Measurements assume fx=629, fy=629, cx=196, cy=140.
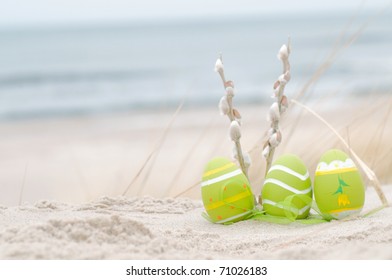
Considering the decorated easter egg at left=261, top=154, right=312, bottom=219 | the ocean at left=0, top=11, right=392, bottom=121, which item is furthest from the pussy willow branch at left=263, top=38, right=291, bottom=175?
the ocean at left=0, top=11, right=392, bottom=121

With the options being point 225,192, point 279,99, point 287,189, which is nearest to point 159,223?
point 225,192

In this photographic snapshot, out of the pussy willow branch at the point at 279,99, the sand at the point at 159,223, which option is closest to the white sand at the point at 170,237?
the sand at the point at 159,223

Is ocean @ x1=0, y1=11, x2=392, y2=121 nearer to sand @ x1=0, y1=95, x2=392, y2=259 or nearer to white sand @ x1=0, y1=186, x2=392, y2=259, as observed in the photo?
sand @ x1=0, y1=95, x2=392, y2=259

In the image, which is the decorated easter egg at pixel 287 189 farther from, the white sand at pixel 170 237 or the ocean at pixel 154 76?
the ocean at pixel 154 76

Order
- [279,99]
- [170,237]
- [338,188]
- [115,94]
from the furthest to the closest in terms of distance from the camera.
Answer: [115,94]
[279,99]
[338,188]
[170,237]

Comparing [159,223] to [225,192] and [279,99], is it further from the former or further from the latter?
[279,99]

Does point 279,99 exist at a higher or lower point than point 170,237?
higher

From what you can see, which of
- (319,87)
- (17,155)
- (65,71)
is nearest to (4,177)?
(17,155)
